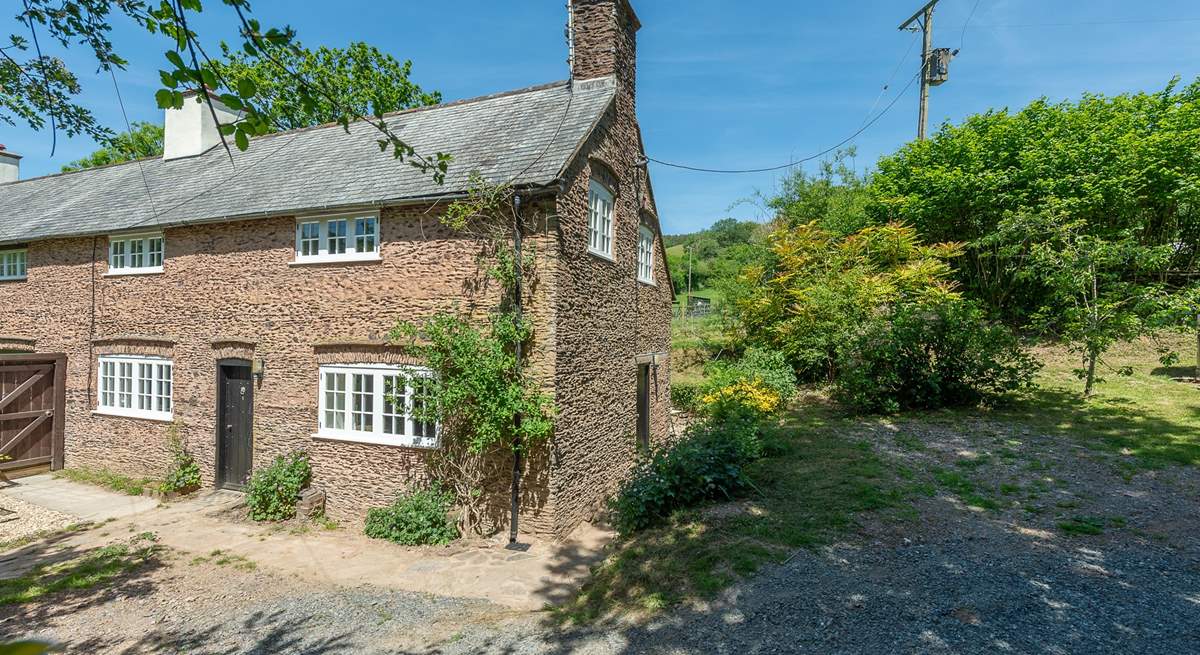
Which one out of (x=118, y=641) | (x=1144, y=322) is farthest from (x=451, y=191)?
(x=1144, y=322)

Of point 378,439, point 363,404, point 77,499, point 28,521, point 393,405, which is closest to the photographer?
point 393,405

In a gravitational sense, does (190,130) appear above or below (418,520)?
above

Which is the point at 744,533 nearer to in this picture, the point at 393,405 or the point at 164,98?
the point at 393,405

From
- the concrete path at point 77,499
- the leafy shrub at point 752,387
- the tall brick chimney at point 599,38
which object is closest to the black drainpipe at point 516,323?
the tall brick chimney at point 599,38

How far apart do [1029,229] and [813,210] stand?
51.8 ft

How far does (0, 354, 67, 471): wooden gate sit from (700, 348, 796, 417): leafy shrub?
17056 mm

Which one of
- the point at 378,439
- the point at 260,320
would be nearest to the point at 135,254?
the point at 260,320

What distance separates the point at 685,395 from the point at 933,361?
8.64m

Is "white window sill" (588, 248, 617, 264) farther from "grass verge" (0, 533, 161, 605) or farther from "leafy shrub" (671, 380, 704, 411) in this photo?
"grass verge" (0, 533, 161, 605)

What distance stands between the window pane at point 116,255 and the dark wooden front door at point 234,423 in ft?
14.4

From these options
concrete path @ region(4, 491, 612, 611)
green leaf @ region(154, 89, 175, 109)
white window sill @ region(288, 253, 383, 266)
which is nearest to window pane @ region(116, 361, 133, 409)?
concrete path @ region(4, 491, 612, 611)

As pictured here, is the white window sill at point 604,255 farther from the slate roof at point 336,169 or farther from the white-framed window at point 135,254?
the white-framed window at point 135,254

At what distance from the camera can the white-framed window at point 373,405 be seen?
32.6ft

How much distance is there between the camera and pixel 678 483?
9.18 meters
